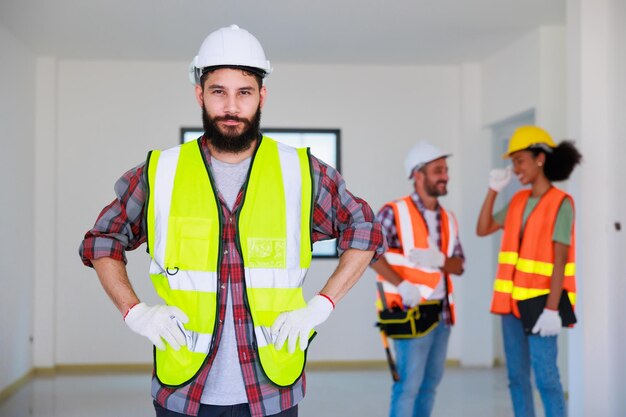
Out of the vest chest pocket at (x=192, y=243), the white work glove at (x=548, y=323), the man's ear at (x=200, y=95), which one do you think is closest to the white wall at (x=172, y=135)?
the white work glove at (x=548, y=323)

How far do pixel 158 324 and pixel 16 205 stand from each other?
466cm

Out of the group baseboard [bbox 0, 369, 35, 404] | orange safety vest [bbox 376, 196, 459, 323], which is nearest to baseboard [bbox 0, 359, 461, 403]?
baseboard [bbox 0, 369, 35, 404]

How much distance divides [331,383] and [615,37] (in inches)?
132

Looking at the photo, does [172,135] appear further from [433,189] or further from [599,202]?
[599,202]

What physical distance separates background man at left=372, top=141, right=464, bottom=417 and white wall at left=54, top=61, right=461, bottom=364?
2827 mm

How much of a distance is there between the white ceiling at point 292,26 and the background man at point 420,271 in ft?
5.05

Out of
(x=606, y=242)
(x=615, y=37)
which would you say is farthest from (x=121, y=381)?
(x=615, y=37)

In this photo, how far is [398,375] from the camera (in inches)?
148

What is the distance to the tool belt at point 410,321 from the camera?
3.76 meters

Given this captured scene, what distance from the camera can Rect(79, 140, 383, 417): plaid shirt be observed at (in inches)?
71.1

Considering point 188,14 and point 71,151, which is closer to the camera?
point 188,14

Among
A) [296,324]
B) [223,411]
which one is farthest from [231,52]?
[223,411]

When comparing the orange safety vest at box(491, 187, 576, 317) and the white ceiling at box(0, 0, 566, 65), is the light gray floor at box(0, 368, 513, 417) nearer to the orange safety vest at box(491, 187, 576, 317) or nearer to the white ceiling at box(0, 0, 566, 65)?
the orange safety vest at box(491, 187, 576, 317)

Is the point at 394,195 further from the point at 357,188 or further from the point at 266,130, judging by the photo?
the point at 266,130
